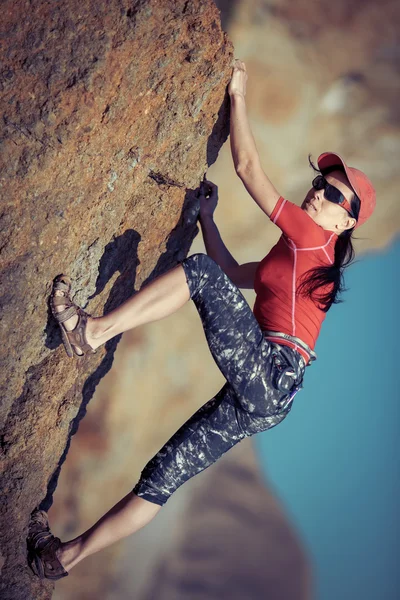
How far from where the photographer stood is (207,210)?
206 centimetres

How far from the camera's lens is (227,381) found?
1672 millimetres

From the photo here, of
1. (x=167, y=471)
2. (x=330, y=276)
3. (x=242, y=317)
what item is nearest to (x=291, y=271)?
(x=330, y=276)

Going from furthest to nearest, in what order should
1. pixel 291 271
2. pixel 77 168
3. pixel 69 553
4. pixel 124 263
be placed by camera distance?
pixel 124 263 → pixel 69 553 → pixel 291 271 → pixel 77 168

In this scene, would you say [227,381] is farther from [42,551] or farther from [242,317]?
[42,551]

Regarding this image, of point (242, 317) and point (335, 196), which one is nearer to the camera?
point (242, 317)

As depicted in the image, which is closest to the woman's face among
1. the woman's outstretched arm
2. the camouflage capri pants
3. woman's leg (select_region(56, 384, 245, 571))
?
the woman's outstretched arm

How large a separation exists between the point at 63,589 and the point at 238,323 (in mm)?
3307

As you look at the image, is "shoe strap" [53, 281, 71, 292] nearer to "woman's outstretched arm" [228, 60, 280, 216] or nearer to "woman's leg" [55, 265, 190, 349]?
"woman's leg" [55, 265, 190, 349]

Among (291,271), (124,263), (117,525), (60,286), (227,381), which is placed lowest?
(117,525)

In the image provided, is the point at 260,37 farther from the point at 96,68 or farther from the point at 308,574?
the point at 308,574

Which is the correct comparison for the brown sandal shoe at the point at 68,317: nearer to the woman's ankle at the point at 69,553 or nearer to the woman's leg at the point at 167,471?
the woman's leg at the point at 167,471

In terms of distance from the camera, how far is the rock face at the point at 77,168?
1384mm

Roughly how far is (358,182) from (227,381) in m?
0.74

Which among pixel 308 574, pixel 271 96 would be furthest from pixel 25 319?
pixel 308 574
